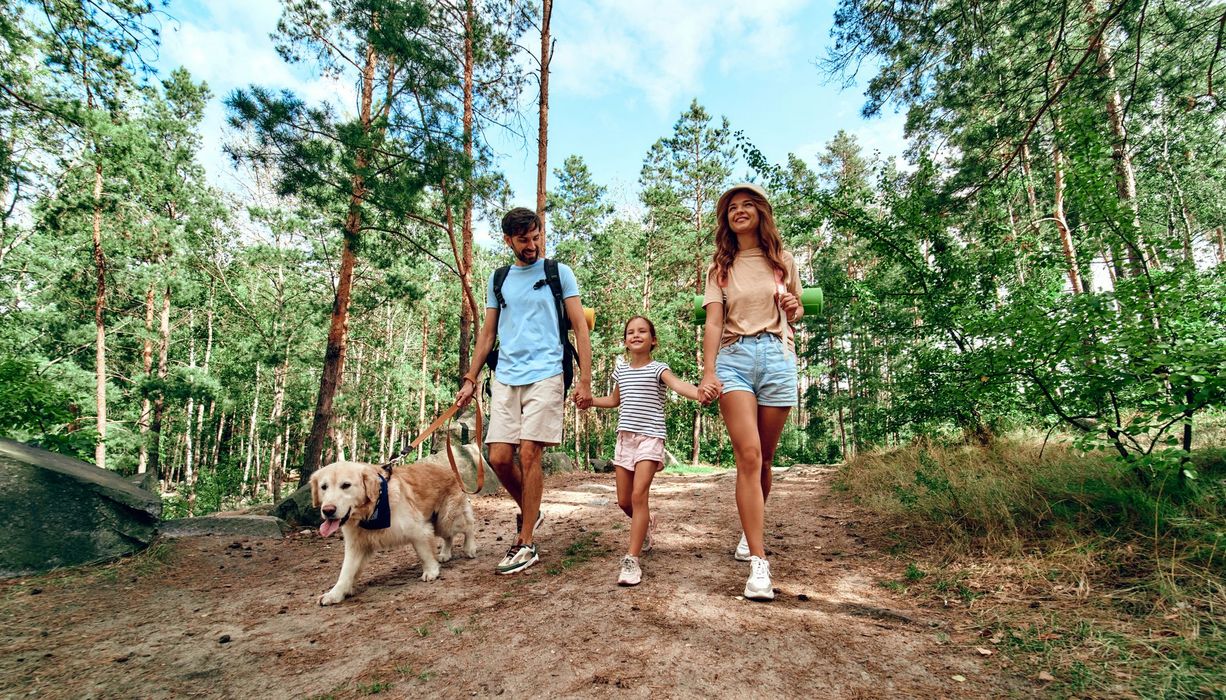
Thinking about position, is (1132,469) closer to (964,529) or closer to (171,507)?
(964,529)

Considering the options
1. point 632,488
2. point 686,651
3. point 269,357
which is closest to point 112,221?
point 269,357

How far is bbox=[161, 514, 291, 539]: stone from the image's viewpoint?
493 centimetres

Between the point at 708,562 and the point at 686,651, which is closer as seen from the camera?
the point at 686,651

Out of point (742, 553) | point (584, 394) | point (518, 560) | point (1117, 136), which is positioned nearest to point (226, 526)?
point (518, 560)

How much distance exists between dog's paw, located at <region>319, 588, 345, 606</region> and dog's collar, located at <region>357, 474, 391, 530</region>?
401 millimetres

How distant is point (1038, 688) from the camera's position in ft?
5.54

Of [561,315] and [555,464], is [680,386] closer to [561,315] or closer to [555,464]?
[561,315]

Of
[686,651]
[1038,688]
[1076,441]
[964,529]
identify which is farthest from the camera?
[964,529]

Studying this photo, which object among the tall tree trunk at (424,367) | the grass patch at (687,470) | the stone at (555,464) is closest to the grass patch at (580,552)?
the stone at (555,464)

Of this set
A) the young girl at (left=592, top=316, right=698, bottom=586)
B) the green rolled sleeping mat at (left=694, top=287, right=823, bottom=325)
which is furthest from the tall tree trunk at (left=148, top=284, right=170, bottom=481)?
the green rolled sleeping mat at (left=694, top=287, right=823, bottom=325)

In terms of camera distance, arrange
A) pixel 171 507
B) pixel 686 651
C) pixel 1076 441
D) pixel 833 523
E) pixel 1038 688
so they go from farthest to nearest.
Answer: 1. pixel 171 507
2. pixel 833 523
3. pixel 1076 441
4. pixel 686 651
5. pixel 1038 688

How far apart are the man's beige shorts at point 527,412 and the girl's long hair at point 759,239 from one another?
1354mm

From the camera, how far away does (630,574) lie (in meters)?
2.92

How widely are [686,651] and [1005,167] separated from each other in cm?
604
